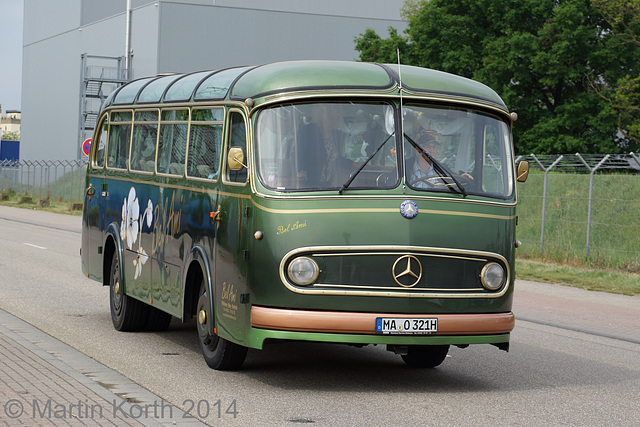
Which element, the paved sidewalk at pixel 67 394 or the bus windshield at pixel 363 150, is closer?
the paved sidewalk at pixel 67 394

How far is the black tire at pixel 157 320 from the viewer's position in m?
11.6

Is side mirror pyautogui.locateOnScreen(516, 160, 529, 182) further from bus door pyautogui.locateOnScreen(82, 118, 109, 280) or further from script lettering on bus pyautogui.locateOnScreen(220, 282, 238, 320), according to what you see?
bus door pyautogui.locateOnScreen(82, 118, 109, 280)

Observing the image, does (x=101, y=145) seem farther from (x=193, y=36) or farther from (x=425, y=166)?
(x=193, y=36)

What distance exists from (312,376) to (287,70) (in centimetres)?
256

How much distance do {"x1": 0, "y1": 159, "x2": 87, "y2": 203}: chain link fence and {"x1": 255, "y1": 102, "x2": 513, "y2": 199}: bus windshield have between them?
3962 cm

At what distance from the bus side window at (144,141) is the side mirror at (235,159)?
2670 millimetres

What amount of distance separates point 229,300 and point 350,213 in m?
1.27

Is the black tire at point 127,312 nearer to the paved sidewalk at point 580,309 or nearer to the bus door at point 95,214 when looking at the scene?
the bus door at point 95,214

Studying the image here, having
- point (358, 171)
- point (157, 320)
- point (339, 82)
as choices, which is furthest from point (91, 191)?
point (358, 171)

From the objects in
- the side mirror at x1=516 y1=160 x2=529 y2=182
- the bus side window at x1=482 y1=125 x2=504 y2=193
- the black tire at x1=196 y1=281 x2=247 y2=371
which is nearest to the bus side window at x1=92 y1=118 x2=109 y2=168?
the black tire at x1=196 y1=281 x2=247 y2=371

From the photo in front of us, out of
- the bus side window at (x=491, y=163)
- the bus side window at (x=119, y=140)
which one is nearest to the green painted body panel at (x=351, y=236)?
the bus side window at (x=491, y=163)

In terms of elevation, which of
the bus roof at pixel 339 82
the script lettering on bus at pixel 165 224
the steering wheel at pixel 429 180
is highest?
the bus roof at pixel 339 82

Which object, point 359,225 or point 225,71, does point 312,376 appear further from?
point 225,71

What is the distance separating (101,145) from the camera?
43.9 feet
